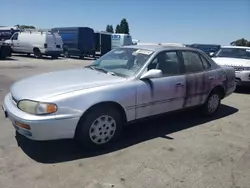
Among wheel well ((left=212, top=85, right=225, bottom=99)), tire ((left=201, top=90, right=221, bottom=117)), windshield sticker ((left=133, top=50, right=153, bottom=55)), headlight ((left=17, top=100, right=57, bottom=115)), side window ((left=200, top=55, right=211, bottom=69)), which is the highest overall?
windshield sticker ((left=133, top=50, right=153, bottom=55))

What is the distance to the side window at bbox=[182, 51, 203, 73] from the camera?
508 centimetres

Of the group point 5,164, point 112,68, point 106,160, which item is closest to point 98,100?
point 106,160

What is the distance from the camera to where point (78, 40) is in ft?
77.6

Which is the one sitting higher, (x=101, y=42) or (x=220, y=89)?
(x=101, y=42)

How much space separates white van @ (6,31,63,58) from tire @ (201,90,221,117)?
17240 mm

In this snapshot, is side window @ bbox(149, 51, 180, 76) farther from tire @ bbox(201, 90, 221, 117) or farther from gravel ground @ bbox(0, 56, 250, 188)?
tire @ bbox(201, 90, 221, 117)

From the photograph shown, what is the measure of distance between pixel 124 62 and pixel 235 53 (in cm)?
706

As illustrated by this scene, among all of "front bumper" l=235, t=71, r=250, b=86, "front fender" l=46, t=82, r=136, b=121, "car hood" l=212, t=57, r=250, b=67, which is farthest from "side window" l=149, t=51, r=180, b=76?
"car hood" l=212, t=57, r=250, b=67

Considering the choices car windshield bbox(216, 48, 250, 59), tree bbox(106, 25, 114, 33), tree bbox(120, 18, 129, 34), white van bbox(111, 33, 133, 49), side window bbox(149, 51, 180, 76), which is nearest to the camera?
side window bbox(149, 51, 180, 76)

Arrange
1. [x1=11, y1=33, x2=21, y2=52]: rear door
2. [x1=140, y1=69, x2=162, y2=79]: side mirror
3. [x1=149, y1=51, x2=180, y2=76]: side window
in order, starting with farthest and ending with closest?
[x1=11, y1=33, x2=21, y2=52]: rear door, [x1=149, y1=51, x2=180, y2=76]: side window, [x1=140, y1=69, x2=162, y2=79]: side mirror

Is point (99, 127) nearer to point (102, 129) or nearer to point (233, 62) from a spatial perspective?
point (102, 129)

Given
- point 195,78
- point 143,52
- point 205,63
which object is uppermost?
point 143,52

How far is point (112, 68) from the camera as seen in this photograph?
182 inches

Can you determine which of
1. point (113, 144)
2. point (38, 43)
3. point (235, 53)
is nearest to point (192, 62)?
point (113, 144)
